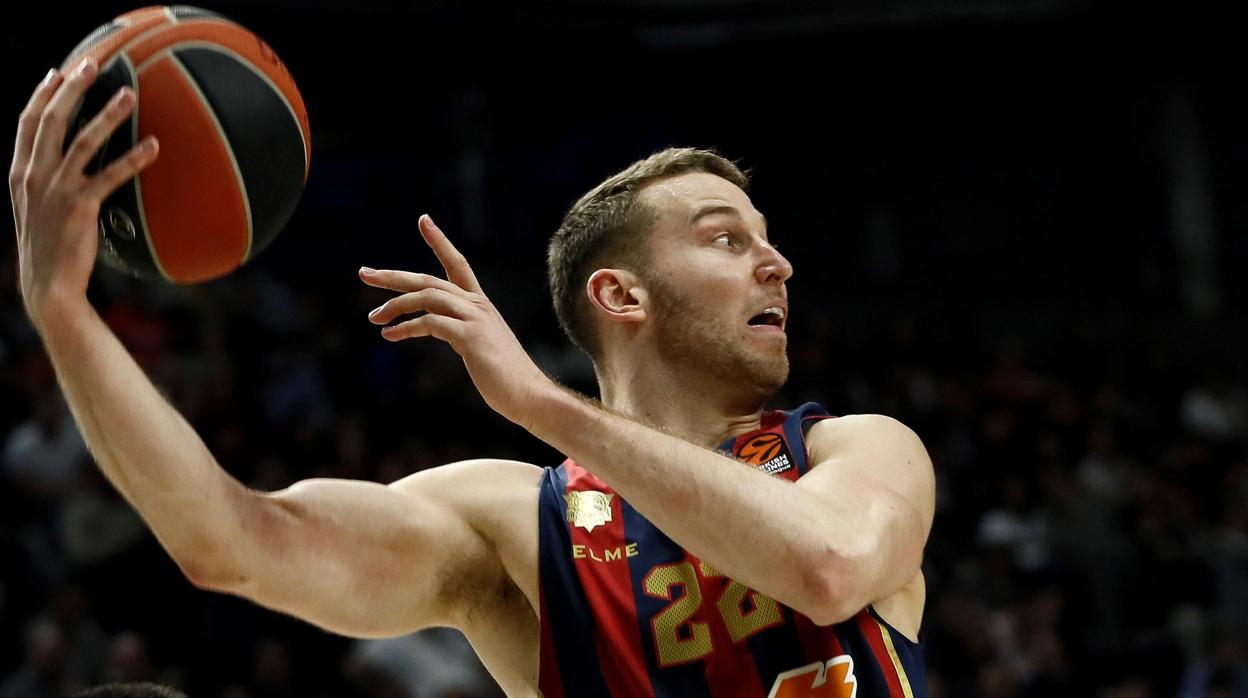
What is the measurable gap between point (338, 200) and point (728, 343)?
9.79 m

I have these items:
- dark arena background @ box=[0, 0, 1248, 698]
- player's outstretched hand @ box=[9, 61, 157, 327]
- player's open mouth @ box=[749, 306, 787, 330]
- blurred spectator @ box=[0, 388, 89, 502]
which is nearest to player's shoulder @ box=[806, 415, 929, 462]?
player's open mouth @ box=[749, 306, 787, 330]

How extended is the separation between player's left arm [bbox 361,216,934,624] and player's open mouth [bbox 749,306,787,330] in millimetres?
691

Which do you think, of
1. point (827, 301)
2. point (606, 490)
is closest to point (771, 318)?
point (606, 490)

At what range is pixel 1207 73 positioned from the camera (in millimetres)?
16312

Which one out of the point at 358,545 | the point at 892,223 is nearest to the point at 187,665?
the point at 358,545

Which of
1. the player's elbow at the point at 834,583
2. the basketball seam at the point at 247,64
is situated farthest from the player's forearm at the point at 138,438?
the player's elbow at the point at 834,583

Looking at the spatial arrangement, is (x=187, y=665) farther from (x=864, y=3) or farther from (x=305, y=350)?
(x=864, y=3)

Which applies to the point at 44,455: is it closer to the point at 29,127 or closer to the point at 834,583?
the point at 29,127

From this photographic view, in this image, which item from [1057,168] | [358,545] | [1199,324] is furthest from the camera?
[1057,168]

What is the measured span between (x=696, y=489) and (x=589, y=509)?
0.62 m

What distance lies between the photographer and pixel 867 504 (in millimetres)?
2979

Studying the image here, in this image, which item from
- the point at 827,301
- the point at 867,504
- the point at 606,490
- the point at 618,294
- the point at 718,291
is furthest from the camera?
the point at 827,301

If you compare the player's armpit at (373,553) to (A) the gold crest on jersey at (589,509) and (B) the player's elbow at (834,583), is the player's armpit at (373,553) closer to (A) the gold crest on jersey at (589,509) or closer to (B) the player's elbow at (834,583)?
(A) the gold crest on jersey at (589,509)

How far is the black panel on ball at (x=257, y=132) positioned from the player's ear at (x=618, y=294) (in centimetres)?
96
